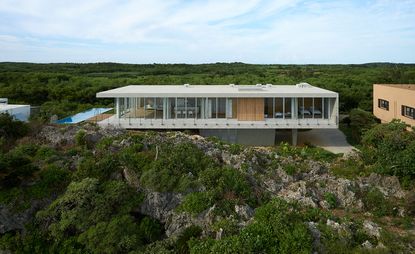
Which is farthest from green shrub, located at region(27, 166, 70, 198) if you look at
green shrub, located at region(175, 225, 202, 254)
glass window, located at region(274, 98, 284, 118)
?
glass window, located at region(274, 98, 284, 118)

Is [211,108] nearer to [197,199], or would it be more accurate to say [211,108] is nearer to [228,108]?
[228,108]

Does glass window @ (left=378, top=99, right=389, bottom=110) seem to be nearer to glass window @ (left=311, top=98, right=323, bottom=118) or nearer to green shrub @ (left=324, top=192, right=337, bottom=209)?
glass window @ (left=311, top=98, right=323, bottom=118)

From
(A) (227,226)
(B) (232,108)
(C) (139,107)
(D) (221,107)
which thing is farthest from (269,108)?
(A) (227,226)

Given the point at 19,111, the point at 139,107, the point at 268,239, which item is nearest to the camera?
the point at 268,239

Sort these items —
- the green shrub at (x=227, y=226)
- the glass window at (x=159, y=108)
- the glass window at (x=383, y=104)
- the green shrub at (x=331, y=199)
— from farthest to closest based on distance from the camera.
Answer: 1. the glass window at (x=383, y=104)
2. the glass window at (x=159, y=108)
3. the green shrub at (x=331, y=199)
4. the green shrub at (x=227, y=226)

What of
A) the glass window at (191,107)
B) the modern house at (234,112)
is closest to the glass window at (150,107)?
the modern house at (234,112)

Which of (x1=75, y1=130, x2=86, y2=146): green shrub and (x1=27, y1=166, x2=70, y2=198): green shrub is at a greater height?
(x1=75, y1=130, x2=86, y2=146): green shrub

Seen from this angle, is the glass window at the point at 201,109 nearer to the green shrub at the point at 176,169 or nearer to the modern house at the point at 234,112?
the modern house at the point at 234,112
